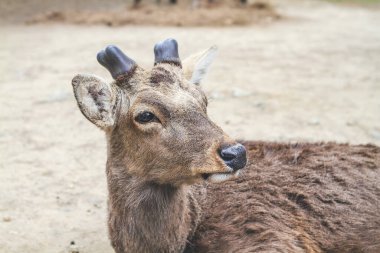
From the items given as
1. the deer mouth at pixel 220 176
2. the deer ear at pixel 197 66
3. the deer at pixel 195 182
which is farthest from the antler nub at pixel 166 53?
the deer mouth at pixel 220 176

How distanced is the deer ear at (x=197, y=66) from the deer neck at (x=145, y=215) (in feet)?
3.60

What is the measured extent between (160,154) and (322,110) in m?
6.44

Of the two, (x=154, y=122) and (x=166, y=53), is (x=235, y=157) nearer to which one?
(x=154, y=122)

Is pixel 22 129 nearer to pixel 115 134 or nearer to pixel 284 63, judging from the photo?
pixel 115 134

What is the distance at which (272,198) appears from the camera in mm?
5285

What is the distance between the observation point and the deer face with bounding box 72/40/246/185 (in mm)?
4527

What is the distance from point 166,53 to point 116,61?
500 mm

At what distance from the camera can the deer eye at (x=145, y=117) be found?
15.5 ft

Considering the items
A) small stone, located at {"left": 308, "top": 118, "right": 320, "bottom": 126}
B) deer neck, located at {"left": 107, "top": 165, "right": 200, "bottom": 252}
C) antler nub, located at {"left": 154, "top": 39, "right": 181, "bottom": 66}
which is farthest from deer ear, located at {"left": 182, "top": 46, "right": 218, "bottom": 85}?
small stone, located at {"left": 308, "top": 118, "right": 320, "bottom": 126}

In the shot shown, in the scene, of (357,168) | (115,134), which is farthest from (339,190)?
(115,134)

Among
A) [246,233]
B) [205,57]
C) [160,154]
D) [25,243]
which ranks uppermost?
[205,57]

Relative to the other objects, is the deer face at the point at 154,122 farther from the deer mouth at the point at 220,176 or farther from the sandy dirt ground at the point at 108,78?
the sandy dirt ground at the point at 108,78

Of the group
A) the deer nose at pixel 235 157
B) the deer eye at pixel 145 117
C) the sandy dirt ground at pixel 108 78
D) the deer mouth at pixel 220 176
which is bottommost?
the sandy dirt ground at pixel 108 78

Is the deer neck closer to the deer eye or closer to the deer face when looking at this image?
the deer face
